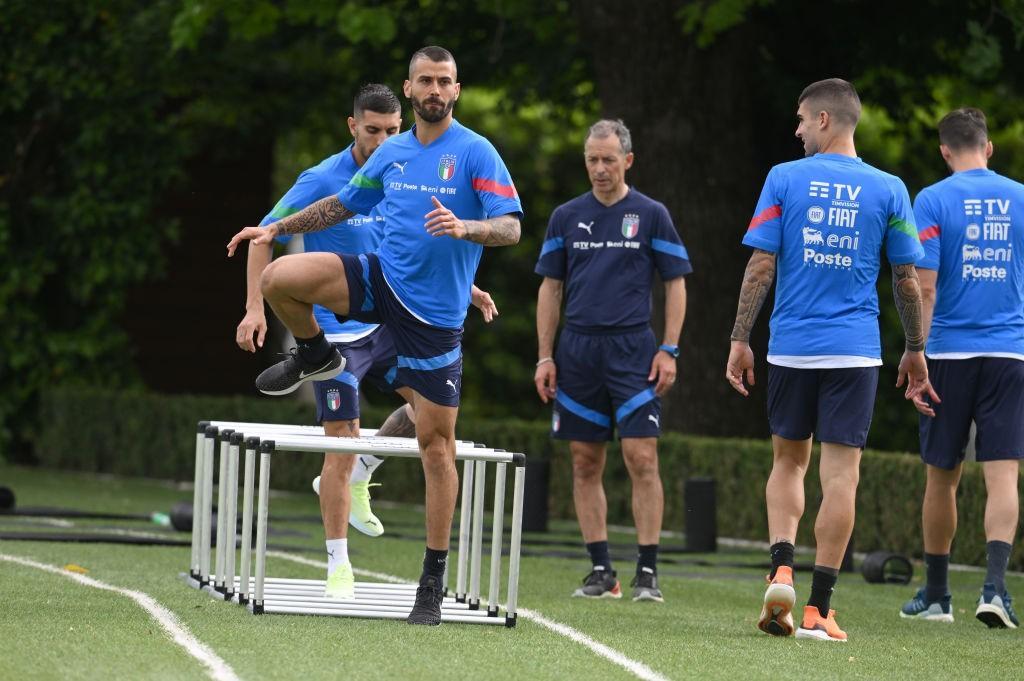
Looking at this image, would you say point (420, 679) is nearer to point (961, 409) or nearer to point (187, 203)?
point (961, 409)

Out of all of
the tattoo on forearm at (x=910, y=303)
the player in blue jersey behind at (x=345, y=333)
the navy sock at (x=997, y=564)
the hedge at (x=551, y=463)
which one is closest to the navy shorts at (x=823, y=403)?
the tattoo on forearm at (x=910, y=303)

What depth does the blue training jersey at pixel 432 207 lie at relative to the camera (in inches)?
303

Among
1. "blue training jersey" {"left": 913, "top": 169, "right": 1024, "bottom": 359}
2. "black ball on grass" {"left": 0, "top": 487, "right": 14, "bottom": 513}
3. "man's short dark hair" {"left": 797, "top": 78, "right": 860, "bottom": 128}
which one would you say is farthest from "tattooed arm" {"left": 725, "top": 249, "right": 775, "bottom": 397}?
"black ball on grass" {"left": 0, "top": 487, "right": 14, "bottom": 513}

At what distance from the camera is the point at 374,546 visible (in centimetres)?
1245

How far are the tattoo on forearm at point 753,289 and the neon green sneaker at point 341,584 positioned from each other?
7.26 feet

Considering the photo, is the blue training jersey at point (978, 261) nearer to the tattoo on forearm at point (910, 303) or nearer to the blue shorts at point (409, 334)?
the tattoo on forearm at point (910, 303)

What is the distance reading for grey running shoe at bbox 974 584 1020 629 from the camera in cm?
864

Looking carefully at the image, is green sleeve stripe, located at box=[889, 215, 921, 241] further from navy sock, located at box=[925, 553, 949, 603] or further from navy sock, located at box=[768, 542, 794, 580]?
navy sock, located at box=[925, 553, 949, 603]

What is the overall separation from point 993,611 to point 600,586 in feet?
7.08

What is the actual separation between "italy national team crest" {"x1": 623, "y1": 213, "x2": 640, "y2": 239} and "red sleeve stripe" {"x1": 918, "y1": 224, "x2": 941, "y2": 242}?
5.56 ft

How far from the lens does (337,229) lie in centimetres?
926

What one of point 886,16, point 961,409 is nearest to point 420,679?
point 961,409

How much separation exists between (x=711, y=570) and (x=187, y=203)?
43.1 feet

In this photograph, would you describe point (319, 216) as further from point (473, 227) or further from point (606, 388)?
point (606, 388)
